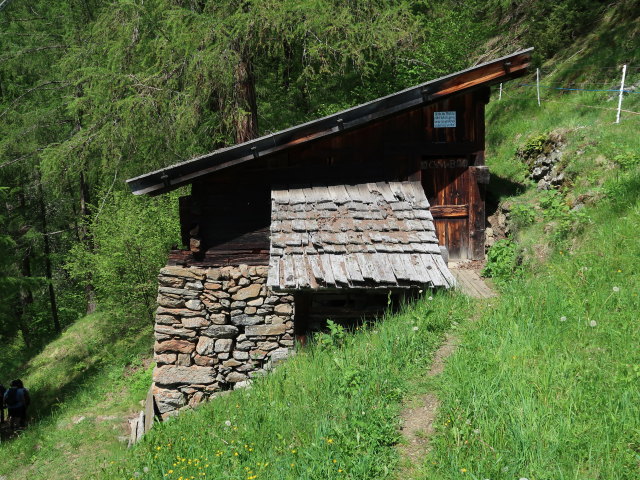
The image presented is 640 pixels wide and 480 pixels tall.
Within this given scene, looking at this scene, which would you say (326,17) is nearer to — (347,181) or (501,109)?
(347,181)

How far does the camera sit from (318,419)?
14.4 feet

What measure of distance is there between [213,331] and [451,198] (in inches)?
189

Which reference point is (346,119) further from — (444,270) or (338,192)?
(444,270)

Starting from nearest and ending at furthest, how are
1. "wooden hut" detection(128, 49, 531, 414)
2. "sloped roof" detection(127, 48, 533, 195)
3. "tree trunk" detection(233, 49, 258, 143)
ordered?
1. "wooden hut" detection(128, 49, 531, 414)
2. "sloped roof" detection(127, 48, 533, 195)
3. "tree trunk" detection(233, 49, 258, 143)

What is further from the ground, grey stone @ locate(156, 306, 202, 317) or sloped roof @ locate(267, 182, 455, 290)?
sloped roof @ locate(267, 182, 455, 290)

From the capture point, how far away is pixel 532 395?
3.81 metres

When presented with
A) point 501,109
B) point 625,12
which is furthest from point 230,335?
point 625,12

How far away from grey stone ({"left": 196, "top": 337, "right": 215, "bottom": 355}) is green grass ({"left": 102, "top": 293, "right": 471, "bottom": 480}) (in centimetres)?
194

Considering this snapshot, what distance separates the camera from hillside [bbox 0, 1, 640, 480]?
3480mm

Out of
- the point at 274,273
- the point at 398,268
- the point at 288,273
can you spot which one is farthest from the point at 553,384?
the point at 274,273

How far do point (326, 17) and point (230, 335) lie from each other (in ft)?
23.5

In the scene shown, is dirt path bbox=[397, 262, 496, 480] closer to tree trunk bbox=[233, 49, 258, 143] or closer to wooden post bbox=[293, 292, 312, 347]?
wooden post bbox=[293, 292, 312, 347]

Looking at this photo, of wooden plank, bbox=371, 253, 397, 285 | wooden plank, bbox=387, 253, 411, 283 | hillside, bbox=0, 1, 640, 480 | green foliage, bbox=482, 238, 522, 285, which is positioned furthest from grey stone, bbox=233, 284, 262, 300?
green foliage, bbox=482, 238, 522, 285

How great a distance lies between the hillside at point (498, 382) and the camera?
348 cm
